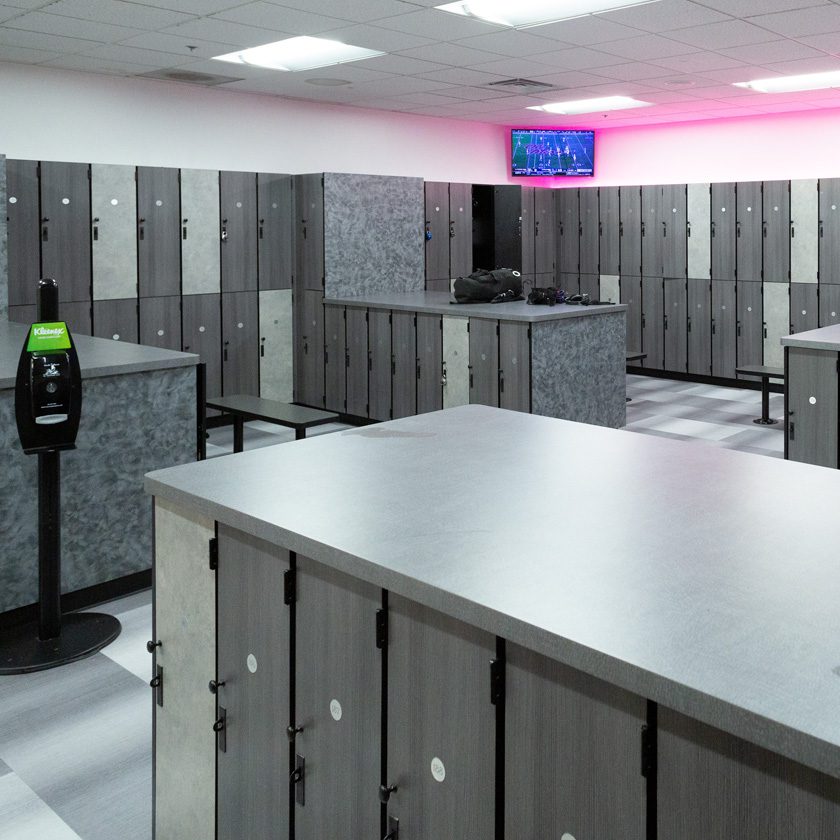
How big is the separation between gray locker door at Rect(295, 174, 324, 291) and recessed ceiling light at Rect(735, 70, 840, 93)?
3.85 meters

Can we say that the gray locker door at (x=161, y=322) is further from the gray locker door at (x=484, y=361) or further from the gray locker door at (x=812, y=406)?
the gray locker door at (x=812, y=406)

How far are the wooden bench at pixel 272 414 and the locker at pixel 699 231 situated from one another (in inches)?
233

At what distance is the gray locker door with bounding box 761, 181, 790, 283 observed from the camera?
9539mm

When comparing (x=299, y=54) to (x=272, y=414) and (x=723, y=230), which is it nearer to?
(x=272, y=414)

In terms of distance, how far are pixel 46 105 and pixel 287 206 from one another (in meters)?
2.19

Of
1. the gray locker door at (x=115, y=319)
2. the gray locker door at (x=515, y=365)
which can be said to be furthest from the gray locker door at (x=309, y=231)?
the gray locker door at (x=515, y=365)

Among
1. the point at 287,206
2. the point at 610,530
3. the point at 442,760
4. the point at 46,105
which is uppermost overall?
the point at 46,105

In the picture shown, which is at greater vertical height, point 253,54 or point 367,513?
point 253,54

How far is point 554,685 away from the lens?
1507 millimetres

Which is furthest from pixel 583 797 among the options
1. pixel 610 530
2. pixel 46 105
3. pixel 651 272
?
pixel 651 272

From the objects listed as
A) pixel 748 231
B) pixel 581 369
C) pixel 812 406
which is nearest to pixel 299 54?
pixel 581 369

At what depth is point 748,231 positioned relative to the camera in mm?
9844

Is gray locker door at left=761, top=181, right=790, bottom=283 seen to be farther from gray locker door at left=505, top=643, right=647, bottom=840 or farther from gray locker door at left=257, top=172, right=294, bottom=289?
gray locker door at left=505, top=643, right=647, bottom=840

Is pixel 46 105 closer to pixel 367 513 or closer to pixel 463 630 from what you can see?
pixel 367 513
